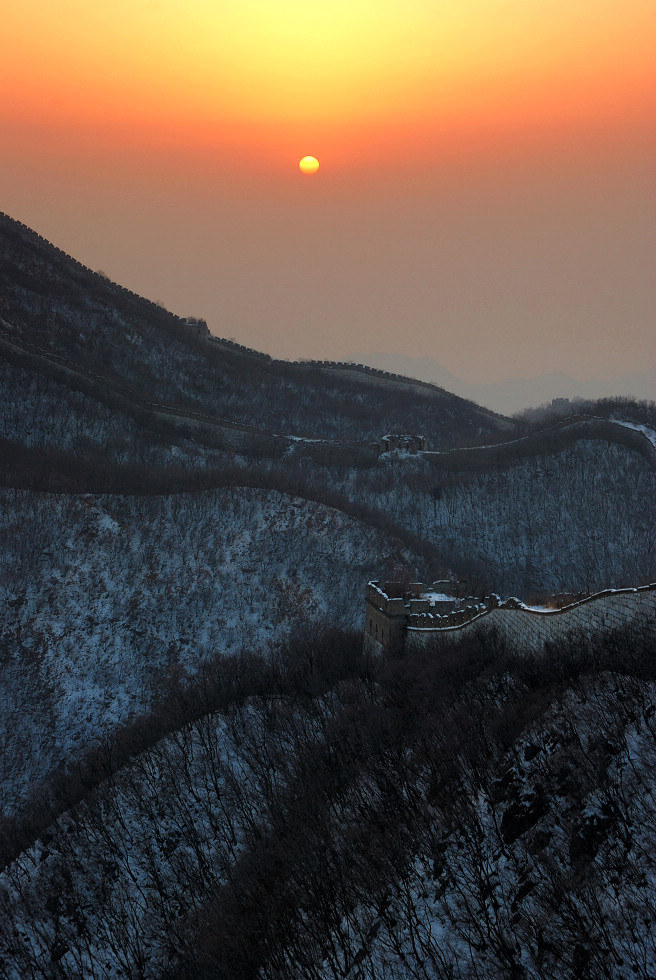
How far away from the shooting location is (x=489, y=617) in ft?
102

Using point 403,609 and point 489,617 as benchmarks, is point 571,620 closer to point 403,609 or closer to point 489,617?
point 489,617

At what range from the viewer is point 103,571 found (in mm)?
51969

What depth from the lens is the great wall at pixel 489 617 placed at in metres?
22.4

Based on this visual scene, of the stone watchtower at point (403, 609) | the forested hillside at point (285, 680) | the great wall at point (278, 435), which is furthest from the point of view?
the great wall at point (278, 435)

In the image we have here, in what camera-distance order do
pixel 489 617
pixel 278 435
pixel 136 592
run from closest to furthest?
pixel 489 617
pixel 136 592
pixel 278 435

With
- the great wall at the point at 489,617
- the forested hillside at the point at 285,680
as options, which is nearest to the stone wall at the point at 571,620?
the great wall at the point at 489,617

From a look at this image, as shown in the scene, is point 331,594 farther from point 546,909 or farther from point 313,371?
point 313,371

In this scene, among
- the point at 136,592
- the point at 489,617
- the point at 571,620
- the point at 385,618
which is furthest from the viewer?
the point at 136,592

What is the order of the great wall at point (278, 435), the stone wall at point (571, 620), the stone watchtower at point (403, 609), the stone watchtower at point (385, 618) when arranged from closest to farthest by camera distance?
the stone wall at point (571, 620), the stone watchtower at point (403, 609), the stone watchtower at point (385, 618), the great wall at point (278, 435)

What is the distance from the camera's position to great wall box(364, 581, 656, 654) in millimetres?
22438

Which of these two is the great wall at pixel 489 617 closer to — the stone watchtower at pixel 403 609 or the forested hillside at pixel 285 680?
the stone watchtower at pixel 403 609

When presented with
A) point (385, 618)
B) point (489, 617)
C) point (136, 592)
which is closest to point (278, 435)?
point (136, 592)

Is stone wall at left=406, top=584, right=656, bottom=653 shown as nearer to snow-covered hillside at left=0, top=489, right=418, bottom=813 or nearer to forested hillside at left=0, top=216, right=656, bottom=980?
forested hillside at left=0, top=216, right=656, bottom=980

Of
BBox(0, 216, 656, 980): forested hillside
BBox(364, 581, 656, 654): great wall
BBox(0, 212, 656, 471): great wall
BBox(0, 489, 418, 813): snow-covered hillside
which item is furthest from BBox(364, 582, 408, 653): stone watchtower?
BBox(0, 212, 656, 471): great wall
